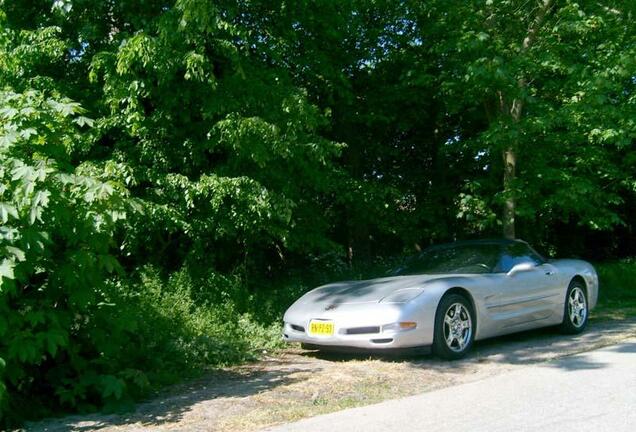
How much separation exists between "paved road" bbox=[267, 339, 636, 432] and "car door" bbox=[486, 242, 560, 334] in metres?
1.33

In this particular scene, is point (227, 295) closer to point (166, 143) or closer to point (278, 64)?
point (166, 143)

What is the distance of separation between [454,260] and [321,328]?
2362 millimetres

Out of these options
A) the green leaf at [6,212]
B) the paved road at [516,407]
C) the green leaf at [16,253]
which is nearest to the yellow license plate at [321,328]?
the paved road at [516,407]


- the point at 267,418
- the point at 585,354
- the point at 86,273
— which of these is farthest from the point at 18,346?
the point at 585,354

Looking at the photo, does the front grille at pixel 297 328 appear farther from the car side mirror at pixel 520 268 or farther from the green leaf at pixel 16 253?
the green leaf at pixel 16 253

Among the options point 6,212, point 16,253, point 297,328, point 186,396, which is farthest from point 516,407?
point 6,212

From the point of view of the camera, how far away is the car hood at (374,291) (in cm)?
733

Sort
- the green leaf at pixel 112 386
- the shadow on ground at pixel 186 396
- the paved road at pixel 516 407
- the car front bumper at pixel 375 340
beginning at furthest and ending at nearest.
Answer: the car front bumper at pixel 375 340, the green leaf at pixel 112 386, the shadow on ground at pixel 186 396, the paved road at pixel 516 407

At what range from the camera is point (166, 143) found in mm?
9672

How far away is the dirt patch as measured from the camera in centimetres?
523

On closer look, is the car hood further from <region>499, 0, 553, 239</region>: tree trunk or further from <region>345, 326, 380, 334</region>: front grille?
<region>499, 0, 553, 239</region>: tree trunk

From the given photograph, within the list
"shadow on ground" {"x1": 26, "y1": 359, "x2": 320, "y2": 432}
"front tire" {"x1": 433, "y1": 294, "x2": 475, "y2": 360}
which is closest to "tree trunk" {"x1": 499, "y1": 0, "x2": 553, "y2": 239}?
"front tire" {"x1": 433, "y1": 294, "x2": 475, "y2": 360}

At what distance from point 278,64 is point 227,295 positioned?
12.5 ft

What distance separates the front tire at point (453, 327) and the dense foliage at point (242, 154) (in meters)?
2.30
